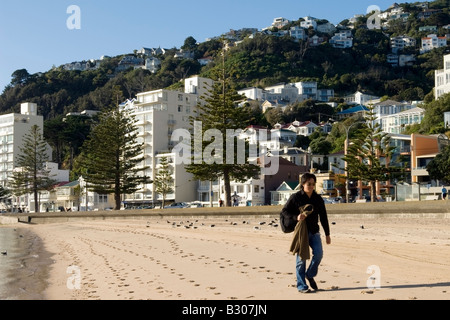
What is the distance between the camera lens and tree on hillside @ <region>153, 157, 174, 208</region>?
2271 inches

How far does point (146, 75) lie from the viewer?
166250 mm

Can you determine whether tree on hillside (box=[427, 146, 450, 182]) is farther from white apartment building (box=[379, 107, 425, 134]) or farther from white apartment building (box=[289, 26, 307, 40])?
white apartment building (box=[289, 26, 307, 40])

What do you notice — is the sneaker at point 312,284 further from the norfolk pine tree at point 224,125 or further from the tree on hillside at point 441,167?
the tree on hillside at point 441,167

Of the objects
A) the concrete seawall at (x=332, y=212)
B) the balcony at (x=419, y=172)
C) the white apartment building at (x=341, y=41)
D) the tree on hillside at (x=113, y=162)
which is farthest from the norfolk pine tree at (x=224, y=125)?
the white apartment building at (x=341, y=41)

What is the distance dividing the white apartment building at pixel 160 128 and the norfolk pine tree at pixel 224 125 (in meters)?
23.8

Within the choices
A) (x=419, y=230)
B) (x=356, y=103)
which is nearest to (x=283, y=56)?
(x=356, y=103)

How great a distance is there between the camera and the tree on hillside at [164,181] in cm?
5769

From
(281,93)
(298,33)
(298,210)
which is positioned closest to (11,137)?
(281,93)

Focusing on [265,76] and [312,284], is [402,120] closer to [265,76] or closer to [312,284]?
[312,284]

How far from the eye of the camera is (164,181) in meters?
61.2

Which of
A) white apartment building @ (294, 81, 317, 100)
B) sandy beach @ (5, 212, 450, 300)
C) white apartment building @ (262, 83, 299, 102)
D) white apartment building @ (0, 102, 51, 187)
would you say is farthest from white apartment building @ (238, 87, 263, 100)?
sandy beach @ (5, 212, 450, 300)
